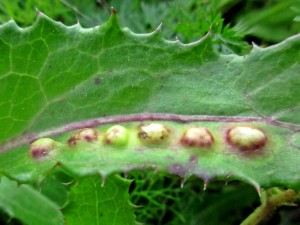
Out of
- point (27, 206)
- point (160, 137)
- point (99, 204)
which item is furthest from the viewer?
point (27, 206)

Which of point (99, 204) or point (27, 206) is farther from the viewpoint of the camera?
point (27, 206)

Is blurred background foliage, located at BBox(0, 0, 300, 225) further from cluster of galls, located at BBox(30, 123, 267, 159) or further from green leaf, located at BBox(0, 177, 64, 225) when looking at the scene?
cluster of galls, located at BBox(30, 123, 267, 159)

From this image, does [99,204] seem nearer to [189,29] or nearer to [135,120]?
[135,120]

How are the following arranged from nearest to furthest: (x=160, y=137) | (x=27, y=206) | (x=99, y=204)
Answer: (x=160, y=137)
(x=99, y=204)
(x=27, y=206)

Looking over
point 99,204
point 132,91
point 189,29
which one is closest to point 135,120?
point 132,91

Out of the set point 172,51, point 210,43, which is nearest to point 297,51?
point 210,43

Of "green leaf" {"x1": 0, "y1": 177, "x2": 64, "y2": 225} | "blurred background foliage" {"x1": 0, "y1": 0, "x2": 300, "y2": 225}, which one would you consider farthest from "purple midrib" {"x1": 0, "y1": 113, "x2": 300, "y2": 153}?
"blurred background foliage" {"x1": 0, "y1": 0, "x2": 300, "y2": 225}

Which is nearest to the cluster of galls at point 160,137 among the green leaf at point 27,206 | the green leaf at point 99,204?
the green leaf at point 99,204

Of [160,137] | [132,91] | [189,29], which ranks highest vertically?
[189,29]
